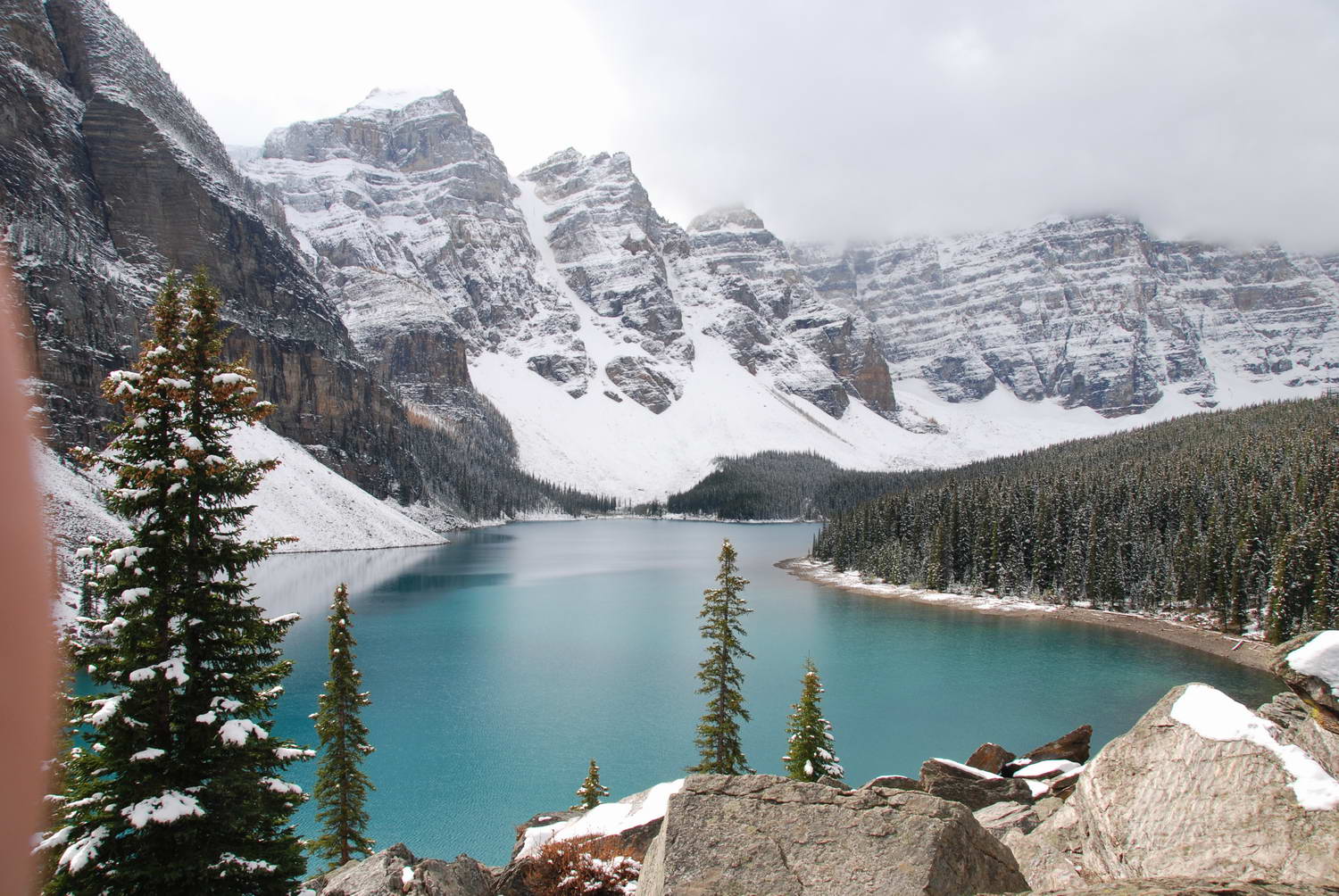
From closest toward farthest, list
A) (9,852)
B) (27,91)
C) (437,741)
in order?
1. (9,852)
2. (437,741)
3. (27,91)

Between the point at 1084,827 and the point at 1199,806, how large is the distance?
5.48 ft

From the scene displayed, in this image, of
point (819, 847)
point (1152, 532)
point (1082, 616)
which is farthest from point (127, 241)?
point (1152, 532)

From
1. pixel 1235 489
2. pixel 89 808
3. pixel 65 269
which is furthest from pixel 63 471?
pixel 1235 489

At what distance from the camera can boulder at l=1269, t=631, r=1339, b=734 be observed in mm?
10211

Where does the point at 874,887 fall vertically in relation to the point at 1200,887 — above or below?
below

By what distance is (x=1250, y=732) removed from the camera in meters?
9.09

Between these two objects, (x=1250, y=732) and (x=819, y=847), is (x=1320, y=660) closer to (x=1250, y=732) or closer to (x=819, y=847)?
(x=1250, y=732)

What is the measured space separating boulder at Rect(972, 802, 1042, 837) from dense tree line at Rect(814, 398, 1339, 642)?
1975 inches

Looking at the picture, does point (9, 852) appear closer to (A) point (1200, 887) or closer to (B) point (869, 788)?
(A) point (1200, 887)

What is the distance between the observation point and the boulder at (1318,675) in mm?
10211

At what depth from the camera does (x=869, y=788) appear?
9.46m

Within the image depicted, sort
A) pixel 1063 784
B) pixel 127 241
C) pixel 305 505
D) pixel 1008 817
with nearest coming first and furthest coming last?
pixel 1008 817
pixel 1063 784
pixel 305 505
pixel 127 241

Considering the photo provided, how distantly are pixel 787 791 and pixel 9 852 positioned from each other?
8418 mm

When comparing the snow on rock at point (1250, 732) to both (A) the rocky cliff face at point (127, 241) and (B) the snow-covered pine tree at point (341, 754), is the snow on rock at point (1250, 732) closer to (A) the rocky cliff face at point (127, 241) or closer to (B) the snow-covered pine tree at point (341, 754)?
(B) the snow-covered pine tree at point (341, 754)
